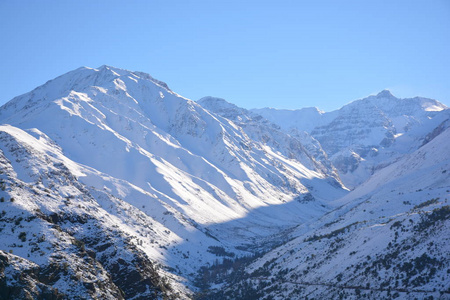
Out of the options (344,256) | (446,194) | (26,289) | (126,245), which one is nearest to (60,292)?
(26,289)

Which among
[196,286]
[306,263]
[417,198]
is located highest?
[417,198]

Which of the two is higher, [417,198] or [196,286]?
[417,198]

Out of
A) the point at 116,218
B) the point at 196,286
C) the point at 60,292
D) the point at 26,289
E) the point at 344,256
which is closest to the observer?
the point at 26,289

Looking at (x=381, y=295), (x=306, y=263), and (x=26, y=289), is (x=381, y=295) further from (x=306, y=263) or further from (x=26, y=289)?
(x=26, y=289)

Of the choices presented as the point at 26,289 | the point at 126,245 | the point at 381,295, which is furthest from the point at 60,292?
the point at 381,295

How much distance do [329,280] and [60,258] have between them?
203ft

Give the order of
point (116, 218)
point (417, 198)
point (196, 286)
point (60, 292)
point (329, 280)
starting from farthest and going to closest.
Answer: point (116, 218) < point (196, 286) < point (417, 198) < point (329, 280) < point (60, 292)

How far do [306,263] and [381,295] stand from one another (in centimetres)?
4495

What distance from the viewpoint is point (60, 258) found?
192ft

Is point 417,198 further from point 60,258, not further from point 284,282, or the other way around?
point 60,258

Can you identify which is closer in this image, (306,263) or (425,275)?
(425,275)

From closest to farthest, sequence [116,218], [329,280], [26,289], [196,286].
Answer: [26,289] → [329,280] → [196,286] → [116,218]

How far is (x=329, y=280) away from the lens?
98875mm

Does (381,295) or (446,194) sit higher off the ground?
(446,194)
